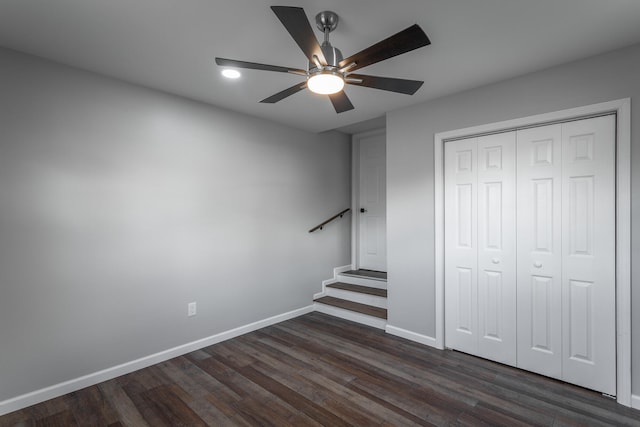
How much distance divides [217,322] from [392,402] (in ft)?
6.33

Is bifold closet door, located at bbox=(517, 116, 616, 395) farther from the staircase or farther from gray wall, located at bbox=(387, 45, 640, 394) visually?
the staircase

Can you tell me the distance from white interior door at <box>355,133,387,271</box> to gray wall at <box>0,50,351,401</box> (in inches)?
52.9

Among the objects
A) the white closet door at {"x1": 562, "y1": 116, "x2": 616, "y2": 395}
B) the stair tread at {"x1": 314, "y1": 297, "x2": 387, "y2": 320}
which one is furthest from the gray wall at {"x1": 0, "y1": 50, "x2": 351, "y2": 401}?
the white closet door at {"x1": 562, "y1": 116, "x2": 616, "y2": 395}

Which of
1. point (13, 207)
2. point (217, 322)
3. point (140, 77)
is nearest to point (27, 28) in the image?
point (140, 77)

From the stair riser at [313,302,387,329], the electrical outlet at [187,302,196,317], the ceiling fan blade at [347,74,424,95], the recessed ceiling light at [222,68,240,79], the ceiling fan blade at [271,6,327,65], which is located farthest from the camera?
the stair riser at [313,302,387,329]

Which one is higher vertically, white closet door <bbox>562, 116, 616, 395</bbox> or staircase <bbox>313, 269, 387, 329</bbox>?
white closet door <bbox>562, 116, 616, 395</bbox>

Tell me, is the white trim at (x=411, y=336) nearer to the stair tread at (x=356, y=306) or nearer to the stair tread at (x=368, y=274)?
the stair tread at (x=356, y=306)

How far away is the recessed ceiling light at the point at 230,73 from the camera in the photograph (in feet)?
8.11

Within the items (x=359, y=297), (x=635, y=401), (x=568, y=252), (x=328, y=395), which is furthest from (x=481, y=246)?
(x=328, y=395)

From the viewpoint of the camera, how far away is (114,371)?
2594 mm

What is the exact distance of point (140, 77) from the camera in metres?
2.62

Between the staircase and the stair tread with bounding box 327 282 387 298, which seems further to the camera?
the stair tread with bounding box 327 282 387 298

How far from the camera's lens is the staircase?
3.75 metres

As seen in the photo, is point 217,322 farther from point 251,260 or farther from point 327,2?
point 327,2
